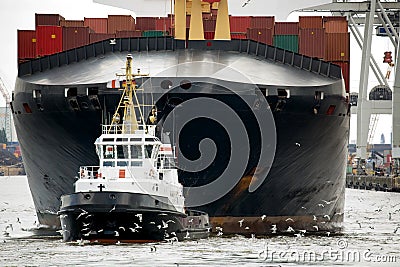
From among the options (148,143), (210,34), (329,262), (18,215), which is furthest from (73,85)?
(18,215)

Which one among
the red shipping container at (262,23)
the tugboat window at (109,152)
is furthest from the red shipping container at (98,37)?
the tugboat window at (109,152)

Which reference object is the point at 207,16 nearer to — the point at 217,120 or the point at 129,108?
the point at 217,120

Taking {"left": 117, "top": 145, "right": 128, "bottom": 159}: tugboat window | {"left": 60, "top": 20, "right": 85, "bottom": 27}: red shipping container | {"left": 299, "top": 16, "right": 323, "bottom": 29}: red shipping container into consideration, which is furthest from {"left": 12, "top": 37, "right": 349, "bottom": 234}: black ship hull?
{"left": 60, "top": 20, "right": 85, "bottom": 27}: red shipping container

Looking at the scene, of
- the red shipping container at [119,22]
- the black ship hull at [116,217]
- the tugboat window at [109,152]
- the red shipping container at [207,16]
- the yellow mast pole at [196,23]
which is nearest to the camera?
the black ship hull at [116,217]

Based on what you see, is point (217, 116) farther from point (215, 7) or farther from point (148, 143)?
point (215, 7)

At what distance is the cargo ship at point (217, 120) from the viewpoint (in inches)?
1507

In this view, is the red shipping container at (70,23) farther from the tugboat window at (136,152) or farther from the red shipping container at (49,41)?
the tugboat window at (136,152)

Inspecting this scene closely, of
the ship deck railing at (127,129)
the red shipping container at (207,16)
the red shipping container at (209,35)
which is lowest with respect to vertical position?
the ship deck railing at (127,129)

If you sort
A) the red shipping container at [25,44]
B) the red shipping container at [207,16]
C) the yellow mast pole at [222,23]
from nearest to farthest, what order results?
the yellow mast pole at [222,23] → the red shipping container at [25,44] → the red shipping container at [207,16]

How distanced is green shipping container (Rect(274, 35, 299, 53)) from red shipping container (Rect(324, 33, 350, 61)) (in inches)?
56.6

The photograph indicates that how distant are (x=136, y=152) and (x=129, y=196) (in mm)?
2080

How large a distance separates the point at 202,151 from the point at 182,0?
27.0 feet

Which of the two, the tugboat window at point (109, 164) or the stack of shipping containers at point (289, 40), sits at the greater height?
the stack of shipping containers at point (289, 40)

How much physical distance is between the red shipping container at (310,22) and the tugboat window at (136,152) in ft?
66.8
